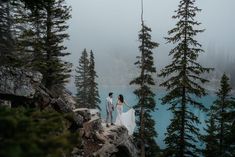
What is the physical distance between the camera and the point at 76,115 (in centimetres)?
1912

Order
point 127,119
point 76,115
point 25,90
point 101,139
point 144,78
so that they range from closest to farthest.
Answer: point 25,90 → point 76,115 → point 101,139 → point 127,119 → point 144,78

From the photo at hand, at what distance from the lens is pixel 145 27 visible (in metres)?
29.1

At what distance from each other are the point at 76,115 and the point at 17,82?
5.15m

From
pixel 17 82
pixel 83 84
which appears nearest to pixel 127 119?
pixel 17 82

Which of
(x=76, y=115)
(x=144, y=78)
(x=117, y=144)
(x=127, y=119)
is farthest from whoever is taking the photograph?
(x=144, y=78)

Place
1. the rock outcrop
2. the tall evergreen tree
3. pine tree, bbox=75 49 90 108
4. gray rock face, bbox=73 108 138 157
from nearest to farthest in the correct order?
the rock outcrop
gray rock face, bbox=73 108 138 157
the tall evergreen tree
pine tree, bbox=75 49 90 108

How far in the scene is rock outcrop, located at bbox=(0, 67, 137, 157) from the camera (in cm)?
1500

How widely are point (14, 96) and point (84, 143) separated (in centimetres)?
592

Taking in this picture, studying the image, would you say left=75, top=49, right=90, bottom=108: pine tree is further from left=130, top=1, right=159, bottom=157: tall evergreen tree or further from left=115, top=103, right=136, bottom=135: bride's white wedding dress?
left=115, top=103, right=136, bottom=135: bride's white wedding dress

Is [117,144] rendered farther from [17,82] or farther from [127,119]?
[17,82]

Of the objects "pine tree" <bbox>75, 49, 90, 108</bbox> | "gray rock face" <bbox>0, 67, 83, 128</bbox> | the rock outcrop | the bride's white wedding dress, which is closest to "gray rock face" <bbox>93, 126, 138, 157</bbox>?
the rock outcrop

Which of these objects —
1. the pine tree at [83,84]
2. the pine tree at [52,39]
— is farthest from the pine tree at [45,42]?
the pine tree at [83,84]

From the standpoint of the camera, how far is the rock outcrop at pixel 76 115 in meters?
15.0

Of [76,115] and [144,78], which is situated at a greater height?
[144,78]
